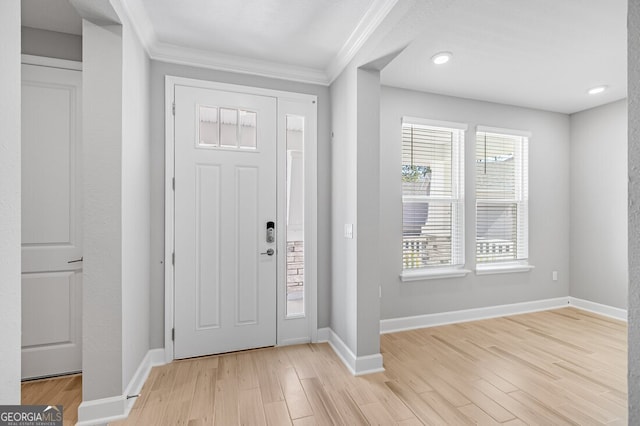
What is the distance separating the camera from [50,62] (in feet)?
7.34

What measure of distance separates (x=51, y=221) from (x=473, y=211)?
13.2 feet

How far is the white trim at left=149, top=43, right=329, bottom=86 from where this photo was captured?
2512 mm

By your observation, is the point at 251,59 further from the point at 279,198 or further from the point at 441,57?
the point at 441,57

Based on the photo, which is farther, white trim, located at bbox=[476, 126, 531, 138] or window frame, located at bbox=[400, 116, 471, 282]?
white trim, located at bbox=[476, 126, 531, 138]

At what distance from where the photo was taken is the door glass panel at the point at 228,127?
2.70 metres

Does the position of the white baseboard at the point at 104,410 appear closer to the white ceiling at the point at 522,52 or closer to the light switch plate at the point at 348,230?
the light switch plate at the point at 348,230

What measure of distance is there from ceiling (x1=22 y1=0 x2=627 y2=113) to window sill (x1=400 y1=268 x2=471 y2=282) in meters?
2.02

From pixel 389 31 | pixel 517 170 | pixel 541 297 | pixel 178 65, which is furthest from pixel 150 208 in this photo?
pixel 541 297

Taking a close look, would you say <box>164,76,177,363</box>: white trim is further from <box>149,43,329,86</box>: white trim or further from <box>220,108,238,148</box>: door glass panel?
<box>220,108,238,148</box>: door glass panel

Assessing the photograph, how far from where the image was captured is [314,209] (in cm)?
292

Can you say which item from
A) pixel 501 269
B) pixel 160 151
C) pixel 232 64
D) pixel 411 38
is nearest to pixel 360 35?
pixel 411 38

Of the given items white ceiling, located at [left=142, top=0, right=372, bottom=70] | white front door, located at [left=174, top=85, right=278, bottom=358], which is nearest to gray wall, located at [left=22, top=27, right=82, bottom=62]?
white ceiling, located at [left=142, top=0, right=372, bottom=70]
